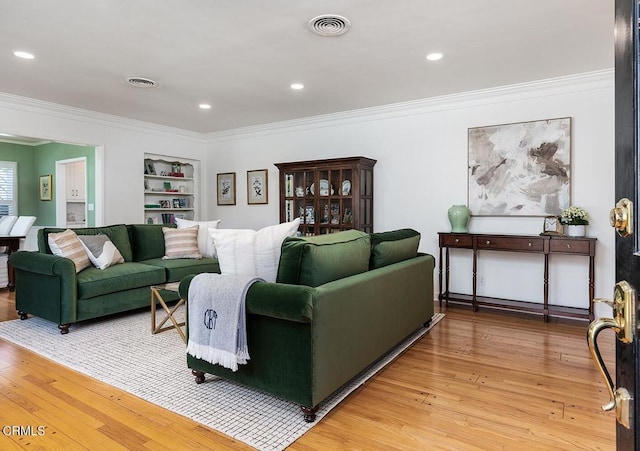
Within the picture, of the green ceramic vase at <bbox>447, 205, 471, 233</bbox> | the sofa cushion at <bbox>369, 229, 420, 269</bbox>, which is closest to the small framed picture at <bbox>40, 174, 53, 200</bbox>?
the sofa cushion at <bbox>369, 229, 420, 269</bbox>

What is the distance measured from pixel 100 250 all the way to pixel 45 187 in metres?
4.64

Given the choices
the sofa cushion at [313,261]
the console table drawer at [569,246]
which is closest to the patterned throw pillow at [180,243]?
the sofa cushion at [313,261]

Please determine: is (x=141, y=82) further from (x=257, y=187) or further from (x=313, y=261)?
(x=313, y=261)

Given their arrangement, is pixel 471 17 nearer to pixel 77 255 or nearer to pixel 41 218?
Answer: pixel 77 255

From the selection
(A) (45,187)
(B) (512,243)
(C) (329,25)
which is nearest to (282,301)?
(C) (329,25)

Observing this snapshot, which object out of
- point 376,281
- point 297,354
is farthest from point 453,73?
point 297,354

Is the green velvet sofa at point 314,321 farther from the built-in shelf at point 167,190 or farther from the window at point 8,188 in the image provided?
the window at point 8,188

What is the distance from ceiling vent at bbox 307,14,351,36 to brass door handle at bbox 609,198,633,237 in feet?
8.08

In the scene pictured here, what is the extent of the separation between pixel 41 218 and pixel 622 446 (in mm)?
9170

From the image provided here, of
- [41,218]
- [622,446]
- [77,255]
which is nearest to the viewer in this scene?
[622,446]

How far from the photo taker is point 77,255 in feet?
12.4

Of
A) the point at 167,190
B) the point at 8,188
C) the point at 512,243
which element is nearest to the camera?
the point at 512,243

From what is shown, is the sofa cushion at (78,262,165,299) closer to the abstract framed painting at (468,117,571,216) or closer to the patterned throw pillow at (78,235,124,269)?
the patterned throw pillow at (78,235,124,269)

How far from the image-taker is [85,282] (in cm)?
354
